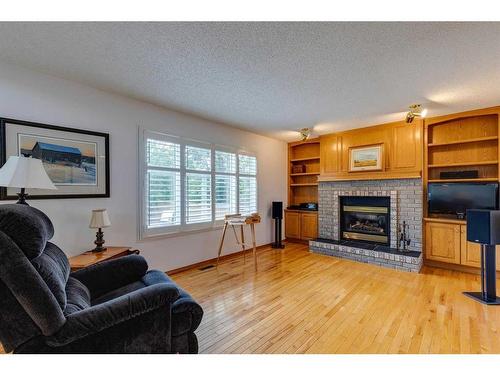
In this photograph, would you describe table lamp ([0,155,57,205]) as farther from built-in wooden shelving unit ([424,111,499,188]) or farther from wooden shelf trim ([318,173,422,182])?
built-in wooden shelving unit ([424,111,499,188])

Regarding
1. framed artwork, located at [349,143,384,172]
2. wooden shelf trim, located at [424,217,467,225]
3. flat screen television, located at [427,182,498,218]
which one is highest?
framed artwork, located at [349,143,384,172]

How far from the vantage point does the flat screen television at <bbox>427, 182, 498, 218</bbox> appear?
3463 millimetres

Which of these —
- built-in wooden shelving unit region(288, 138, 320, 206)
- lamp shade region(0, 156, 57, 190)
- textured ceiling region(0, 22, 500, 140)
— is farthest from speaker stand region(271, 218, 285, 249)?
lamp shade region(0, 156, 57, 190)

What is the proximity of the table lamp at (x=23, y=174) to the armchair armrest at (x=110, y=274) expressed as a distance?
775 millimetres

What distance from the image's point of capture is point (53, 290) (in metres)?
1.25

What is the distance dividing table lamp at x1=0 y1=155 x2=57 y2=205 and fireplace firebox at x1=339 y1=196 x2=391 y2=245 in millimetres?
4670

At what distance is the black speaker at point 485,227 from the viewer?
8.57ft

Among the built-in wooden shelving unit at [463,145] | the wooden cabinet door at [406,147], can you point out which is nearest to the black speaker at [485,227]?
the built-in wooden shelving unit at [463,145]

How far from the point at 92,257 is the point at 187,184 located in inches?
65.2

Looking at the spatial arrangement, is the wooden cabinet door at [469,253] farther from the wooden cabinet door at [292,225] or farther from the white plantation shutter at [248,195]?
the white plantation shutter at [248,195]

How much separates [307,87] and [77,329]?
2.90 meters

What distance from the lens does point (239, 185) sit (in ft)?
15.4

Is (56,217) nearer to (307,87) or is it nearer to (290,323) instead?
(290,323)
